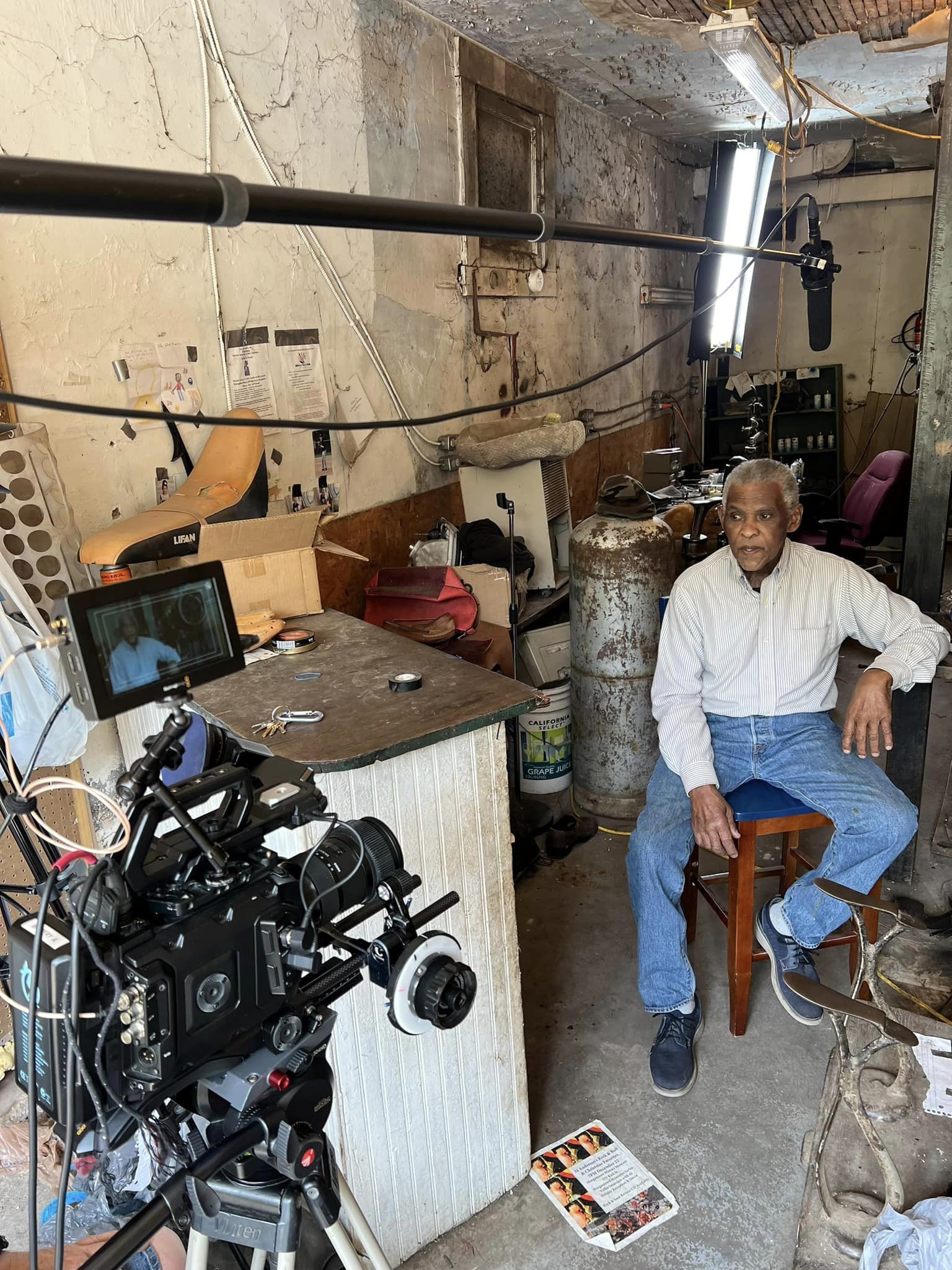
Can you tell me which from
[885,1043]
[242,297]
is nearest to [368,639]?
[242,297]

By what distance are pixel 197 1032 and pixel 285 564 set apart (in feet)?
5.58

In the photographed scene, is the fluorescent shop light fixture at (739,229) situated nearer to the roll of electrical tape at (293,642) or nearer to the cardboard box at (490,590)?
the cardboard box at (490,590)

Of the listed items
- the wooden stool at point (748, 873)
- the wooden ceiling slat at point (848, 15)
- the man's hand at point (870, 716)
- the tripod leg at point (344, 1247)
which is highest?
the wooden ceiling slat at point (848, 15)

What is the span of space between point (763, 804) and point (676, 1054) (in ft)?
2.02

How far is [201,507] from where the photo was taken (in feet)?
7.72

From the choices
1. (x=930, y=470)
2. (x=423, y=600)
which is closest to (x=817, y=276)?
(x=930, y=470)

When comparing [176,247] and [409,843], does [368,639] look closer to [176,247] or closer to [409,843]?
[409,843]

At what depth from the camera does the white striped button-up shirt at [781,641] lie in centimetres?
235

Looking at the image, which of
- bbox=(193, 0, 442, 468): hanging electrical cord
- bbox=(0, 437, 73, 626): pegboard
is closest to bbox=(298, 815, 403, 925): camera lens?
bbox=(0, 437, 73, 626): pegboard

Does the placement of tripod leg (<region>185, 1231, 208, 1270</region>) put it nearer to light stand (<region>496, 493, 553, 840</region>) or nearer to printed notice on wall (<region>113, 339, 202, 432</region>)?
printed notice on wall (<region>113, 339, 202, 432</region>)

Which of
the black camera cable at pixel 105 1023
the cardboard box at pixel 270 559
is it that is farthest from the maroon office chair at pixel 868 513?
the black camera cable at pixel 105 1023

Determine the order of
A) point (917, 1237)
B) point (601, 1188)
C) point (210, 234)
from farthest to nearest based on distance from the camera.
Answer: point (210, 234) < point (601, 1188) < point (917, 1237)

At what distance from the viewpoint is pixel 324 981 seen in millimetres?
971

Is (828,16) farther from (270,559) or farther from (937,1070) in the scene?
(937,1070)
